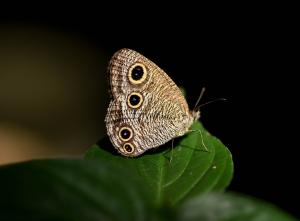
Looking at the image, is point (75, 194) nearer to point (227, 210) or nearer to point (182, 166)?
point (227, 210)

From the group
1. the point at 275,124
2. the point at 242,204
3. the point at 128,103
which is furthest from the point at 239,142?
the point at 242,204

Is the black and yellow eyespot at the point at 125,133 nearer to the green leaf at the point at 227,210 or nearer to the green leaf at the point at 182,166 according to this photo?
the green leaf at the point at 182,166

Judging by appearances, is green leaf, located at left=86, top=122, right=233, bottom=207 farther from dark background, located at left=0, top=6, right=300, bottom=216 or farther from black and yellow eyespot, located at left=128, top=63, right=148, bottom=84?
dark background, located at left=0, top=6, right=300, bottom=216

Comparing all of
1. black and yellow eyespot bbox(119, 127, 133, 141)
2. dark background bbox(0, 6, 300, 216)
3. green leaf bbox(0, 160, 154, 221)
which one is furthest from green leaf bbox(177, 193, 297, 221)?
dark background bbox(0, 6, 300, 216)

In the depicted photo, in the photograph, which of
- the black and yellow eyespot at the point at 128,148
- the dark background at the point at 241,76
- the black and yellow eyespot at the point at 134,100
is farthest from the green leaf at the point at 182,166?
the dark background at the point at 241,76

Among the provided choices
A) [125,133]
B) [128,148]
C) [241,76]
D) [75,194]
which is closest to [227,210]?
[75,194]

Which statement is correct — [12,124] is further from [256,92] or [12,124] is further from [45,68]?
[256,92]
